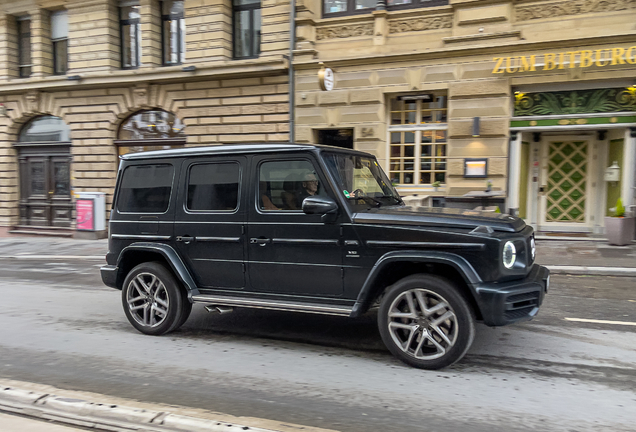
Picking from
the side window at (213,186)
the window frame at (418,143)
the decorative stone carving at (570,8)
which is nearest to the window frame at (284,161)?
the side window at (213,186)

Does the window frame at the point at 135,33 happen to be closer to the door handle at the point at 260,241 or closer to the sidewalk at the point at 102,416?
the door handle at the point at 260,241

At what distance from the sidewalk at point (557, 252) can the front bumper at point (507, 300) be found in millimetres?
5679

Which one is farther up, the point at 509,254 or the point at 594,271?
the point at 509,254

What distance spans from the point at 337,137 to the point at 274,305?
35.2 feet

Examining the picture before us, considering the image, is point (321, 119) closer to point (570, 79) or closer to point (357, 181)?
point (570, 79)

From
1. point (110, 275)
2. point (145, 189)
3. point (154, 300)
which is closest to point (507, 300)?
point (154, 300)

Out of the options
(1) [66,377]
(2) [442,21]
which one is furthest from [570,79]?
(1) [66,377]

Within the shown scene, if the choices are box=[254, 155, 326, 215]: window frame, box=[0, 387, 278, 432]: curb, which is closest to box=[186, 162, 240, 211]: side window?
box=[254, 155, 326, 215]: window frame

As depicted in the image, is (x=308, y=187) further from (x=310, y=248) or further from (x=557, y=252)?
(x=557, y=252)

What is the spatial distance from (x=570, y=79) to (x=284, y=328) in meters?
9.94

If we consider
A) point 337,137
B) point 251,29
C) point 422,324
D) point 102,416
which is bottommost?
point 102,416

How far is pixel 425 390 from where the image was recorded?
3916mm

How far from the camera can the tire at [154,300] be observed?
5453 mm

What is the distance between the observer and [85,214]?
16.9 metres
